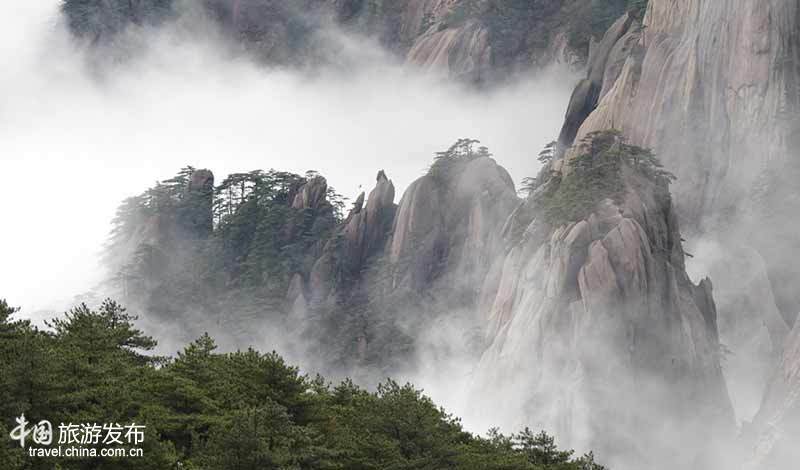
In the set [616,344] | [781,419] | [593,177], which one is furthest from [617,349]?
[593,177]

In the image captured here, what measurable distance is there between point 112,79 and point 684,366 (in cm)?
11778

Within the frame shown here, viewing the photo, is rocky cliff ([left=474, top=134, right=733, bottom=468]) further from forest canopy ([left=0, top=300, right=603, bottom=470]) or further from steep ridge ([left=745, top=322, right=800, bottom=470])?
forest canopy ([left=0, top=300, right=603, bottom=470])

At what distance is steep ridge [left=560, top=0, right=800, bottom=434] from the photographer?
72000mm

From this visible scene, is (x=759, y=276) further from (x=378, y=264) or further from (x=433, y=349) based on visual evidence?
(x=378, y=264)

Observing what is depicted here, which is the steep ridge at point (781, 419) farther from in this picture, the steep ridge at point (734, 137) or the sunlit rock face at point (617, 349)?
the steep ridge at point (734, 137)

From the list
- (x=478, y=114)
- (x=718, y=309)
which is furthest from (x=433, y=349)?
(x=478, y=114)

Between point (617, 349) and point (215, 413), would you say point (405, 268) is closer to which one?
point (617, 349)

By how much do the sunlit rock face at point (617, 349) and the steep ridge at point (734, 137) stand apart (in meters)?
5.83

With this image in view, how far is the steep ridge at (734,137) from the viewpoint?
72.0 m

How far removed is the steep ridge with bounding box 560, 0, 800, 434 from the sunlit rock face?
19.1ft

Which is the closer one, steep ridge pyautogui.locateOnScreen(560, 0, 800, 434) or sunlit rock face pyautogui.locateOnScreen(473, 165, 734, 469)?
sunlit rock face pyautogui.locateOnScreen(473, 165, 734, 469)

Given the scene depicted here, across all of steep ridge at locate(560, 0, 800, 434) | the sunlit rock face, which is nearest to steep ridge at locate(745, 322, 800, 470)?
the sunlit rock face

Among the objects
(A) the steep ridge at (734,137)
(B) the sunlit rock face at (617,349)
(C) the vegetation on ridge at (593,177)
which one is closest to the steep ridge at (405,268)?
(C) the vegetation on ridge at (593,177)

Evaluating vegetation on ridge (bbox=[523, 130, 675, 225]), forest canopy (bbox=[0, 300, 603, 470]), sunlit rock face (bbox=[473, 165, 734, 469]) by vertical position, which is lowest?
forest canopy (bbox=[0, 300, 603, 470])
